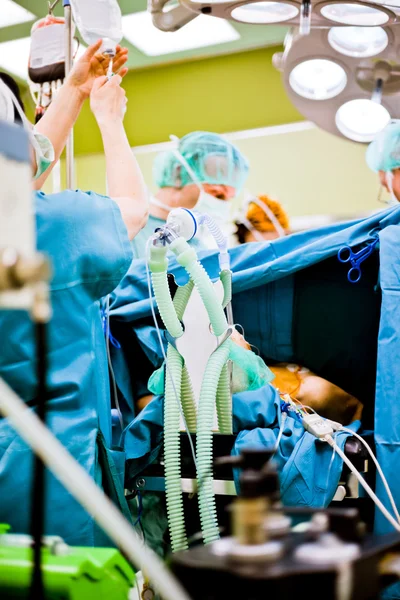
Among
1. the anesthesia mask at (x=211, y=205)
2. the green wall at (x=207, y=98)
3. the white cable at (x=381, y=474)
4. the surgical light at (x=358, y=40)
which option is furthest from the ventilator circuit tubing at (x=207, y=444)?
the green wall at (x=207, y=98)

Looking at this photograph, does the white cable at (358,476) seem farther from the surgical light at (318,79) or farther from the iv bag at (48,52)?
the iv bag at (48,52)

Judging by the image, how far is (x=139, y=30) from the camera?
4.54 meters

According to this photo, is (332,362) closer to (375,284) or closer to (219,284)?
(375,284)

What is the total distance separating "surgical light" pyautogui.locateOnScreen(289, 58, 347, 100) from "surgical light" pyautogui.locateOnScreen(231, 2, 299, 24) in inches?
13.3

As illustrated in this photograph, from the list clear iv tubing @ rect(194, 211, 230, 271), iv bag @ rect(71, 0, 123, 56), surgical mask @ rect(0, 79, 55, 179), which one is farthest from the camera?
iv bag @ rect(71, 0, 123, 56)

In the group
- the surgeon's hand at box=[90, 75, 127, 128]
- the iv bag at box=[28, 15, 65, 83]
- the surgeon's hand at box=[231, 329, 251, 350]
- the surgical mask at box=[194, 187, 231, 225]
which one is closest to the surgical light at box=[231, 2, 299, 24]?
the surgeon's hand at box=[90, 75, 127, 128]

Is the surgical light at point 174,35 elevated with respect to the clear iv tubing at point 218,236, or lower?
elevated

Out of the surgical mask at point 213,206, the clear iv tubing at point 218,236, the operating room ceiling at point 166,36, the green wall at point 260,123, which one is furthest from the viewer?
the green wall at point 260,123

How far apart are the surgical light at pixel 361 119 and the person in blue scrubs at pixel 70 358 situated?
120 centimetres

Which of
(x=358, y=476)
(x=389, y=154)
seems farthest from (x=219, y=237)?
(x=389, y=154)

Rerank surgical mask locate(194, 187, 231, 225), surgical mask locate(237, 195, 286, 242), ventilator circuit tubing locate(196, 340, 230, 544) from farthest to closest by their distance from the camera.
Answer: surgical mask locate(237, 195, 286, 242) → surgical mask locate(194, 187, 231, 225) → ventilator circuit tubing locate(196, 340, 230, 544)

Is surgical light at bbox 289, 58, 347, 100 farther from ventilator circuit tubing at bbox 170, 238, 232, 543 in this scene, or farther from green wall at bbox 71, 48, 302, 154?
green wall at bbox 71, 48, 302, 154

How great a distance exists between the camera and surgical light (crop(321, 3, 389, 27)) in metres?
1.83

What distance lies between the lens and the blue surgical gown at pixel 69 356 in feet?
3.94
